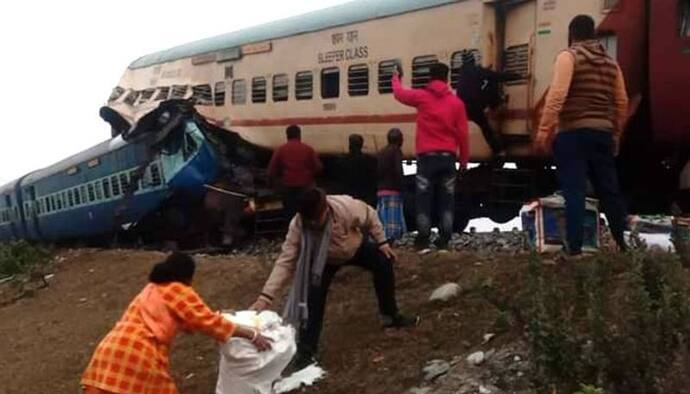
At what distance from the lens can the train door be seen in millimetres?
12664

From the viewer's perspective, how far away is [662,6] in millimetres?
10992

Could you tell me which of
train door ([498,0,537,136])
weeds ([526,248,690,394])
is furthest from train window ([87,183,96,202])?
weeds ([526,248,690,394])

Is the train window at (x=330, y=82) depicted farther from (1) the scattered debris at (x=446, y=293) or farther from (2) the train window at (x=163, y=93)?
(1) the scattered debris at (x=446, y=293)

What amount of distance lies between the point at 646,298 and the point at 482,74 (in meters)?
7.00

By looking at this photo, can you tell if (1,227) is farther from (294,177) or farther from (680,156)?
(680,156)

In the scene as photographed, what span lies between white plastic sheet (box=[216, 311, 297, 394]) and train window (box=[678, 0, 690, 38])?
594 centimetres

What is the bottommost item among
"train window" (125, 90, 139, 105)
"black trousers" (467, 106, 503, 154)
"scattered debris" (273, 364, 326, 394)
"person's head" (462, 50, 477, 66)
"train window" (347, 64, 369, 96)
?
"scattered debris" (273, 364, 326, 394)

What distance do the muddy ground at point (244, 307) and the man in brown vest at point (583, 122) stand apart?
2.39 ft

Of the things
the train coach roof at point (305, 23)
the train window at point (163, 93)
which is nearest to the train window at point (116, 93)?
the train coach roof at point (305, 23)

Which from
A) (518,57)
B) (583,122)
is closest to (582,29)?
(583,122)

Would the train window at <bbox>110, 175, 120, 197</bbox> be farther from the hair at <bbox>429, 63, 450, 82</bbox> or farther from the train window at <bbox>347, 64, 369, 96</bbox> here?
the hair at <bbox>429, 63, 450, 82</bbox>

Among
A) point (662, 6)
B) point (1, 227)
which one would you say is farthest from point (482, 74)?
point (1, 227)

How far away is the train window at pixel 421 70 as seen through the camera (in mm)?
14109

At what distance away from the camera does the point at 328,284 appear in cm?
760
